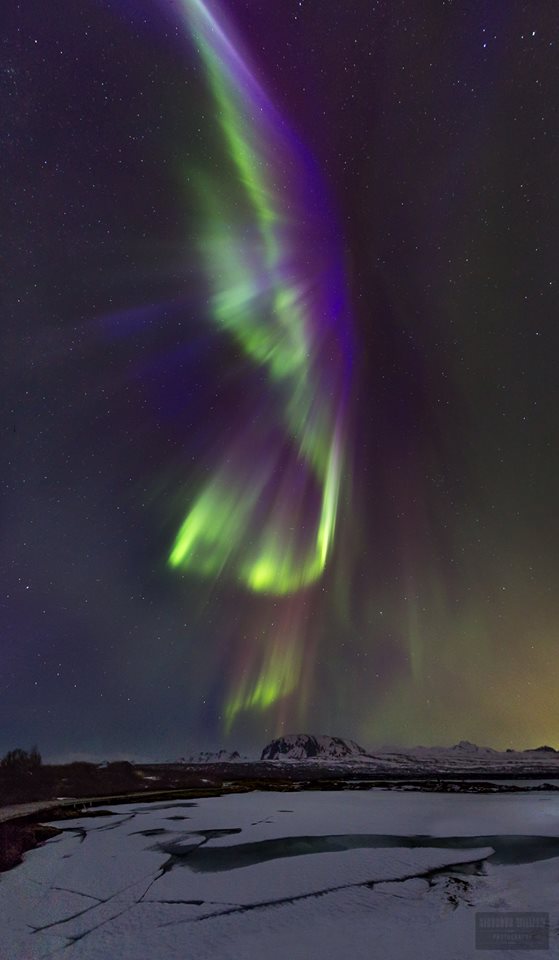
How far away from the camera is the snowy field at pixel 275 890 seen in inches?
354

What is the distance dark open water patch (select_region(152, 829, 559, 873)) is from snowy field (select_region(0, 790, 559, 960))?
0.06 metres

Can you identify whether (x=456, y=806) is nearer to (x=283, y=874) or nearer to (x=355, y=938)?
(x=283, y=874)

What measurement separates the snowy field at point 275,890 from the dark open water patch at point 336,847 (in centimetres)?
6

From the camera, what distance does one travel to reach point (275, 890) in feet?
40.9

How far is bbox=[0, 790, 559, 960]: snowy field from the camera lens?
8.98 m

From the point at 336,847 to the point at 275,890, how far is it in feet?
20.1

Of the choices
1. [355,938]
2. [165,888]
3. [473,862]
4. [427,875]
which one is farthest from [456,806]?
[355,938]

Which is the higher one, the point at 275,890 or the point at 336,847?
the point at 275,890

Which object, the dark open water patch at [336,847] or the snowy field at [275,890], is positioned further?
the dark open water patch at [336,847]

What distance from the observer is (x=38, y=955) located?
877 cm

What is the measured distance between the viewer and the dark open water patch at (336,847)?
15719 mm

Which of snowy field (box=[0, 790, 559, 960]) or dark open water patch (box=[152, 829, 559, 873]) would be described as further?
dark open water patch (box=[152, 829, 559, 873])

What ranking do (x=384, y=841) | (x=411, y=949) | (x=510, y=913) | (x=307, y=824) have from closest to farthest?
(x=411, y=949), (x=510, y=913), (x=384, y=841), (x=307, y=824)

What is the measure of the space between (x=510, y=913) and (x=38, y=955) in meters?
8.25
